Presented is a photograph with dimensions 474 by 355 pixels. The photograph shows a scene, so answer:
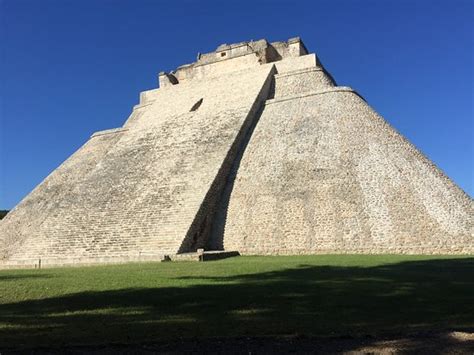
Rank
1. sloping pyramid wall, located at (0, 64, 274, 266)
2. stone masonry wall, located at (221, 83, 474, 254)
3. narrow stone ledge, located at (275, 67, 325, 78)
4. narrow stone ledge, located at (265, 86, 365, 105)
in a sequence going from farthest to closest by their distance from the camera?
narrow stone ledge, located at (275, 67, 325, 78) → narrow stone ledge, located at (265, 86, 365, 105) → sloping pyramid wall, located at (0, 64, 274, 266) → stone masonry wall, located at (221, 83, 474, 254)

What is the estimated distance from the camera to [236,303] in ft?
22.0

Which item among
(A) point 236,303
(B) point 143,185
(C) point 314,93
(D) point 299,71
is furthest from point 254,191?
(A) point 236,303

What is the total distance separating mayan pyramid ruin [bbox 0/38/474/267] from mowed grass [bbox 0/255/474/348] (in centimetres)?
379

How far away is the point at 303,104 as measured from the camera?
1991 centimetres

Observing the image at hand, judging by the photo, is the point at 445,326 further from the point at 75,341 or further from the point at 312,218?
the point at 312,218

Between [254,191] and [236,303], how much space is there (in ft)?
33.0

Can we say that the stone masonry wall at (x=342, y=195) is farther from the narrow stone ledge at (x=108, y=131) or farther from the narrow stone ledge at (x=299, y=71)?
the narrow stone ledge at (x=108, y=131)

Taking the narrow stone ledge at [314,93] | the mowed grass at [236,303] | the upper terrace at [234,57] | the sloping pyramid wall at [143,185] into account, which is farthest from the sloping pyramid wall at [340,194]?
the upper terrace at [234,57]

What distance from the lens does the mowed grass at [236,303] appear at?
5.11m

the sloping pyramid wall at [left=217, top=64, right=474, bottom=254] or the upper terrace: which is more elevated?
the upper terrace

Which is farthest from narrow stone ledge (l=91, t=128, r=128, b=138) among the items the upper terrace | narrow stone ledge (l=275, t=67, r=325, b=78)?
narrow stone ledge (l=275, t=67, r=325, b=78)

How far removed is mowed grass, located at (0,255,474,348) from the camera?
201 inches

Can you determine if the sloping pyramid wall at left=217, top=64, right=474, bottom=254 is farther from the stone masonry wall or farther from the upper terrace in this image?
the upper terrace

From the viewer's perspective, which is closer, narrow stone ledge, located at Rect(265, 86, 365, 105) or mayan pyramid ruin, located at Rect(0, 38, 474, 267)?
mayan pyramid ruin, located at Rect(0, 38, 474, 267)
